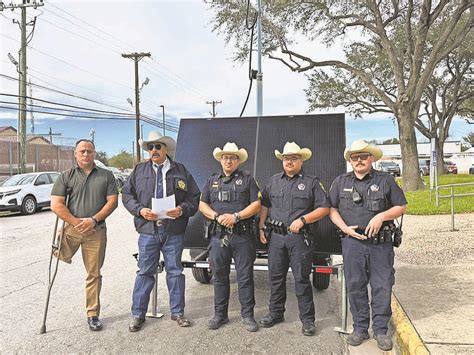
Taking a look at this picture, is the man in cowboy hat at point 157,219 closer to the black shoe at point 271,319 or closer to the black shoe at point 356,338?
the black shoe at point 271,319

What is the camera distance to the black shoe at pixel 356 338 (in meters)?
4.19

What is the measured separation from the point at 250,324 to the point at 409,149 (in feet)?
56.5

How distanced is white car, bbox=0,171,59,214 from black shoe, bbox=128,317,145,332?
511 inches

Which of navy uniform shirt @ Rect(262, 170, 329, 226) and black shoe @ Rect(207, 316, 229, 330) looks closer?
navy uniform shirt @ Rect(262, 170, 329, 226)

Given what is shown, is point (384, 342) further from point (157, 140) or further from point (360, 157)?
point (157, 140)

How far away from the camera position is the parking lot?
13.8ft

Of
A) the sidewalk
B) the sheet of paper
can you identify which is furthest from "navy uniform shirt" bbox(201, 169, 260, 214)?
the sidewalk

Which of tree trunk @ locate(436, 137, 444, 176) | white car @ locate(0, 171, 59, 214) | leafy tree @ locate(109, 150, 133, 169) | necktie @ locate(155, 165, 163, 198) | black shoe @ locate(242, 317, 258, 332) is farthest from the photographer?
leafy tree @ locate(109, 150, 133, 169)

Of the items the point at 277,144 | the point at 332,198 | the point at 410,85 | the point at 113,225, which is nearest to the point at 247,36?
the point at 410,85

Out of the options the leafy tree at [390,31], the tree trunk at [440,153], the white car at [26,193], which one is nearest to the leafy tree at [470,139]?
the tree trunk at [440,153]

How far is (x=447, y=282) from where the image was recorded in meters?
5.66

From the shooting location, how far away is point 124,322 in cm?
484

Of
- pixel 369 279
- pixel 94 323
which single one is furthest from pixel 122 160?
pixel 369 279

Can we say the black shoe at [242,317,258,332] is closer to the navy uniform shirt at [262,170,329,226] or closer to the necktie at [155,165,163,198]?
the navy uniform shirt at [262,170,329,226]
